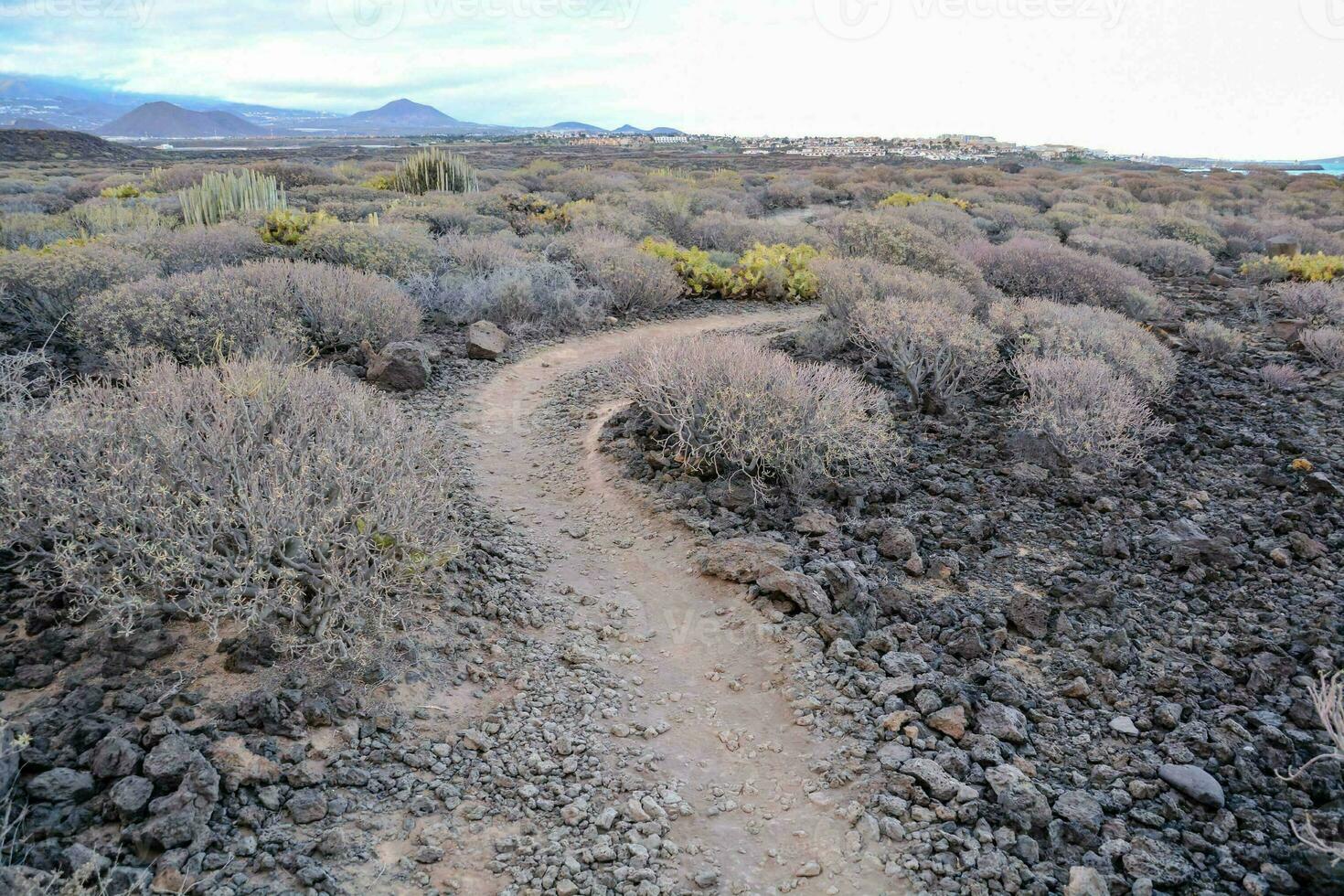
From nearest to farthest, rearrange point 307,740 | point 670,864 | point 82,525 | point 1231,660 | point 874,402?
point 670,864 < point 307,740 < point 82,525 < point 1231,660 < point 874,402

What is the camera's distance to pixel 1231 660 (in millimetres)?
3627

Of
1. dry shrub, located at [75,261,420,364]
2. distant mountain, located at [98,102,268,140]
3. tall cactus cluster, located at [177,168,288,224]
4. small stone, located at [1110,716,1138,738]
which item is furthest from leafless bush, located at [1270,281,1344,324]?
distant mountain, located at [98,102,268,140]

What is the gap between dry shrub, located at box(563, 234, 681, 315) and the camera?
989 centimetres

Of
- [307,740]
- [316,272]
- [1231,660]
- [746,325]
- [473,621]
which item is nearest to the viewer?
[307,740]

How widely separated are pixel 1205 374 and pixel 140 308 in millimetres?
9615

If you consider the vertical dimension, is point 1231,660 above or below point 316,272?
below

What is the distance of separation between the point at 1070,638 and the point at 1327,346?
6.44 metres

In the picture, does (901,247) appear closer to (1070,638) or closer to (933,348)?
(933,348)

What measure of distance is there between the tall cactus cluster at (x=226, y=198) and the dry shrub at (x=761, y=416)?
31.5 ft

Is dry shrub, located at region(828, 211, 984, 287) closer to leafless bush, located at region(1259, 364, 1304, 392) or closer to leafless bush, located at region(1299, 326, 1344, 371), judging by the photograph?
leafless bush, located at region(1259, 364, 1304, 392)

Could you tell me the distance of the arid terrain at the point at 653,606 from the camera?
2646mm

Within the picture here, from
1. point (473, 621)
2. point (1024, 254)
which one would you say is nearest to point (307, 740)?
point (473, 621)

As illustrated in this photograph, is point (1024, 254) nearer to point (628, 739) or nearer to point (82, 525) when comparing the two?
point (628, 739)

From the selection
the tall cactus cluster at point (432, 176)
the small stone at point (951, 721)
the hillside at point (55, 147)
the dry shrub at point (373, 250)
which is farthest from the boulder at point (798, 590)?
the hillside at point (55, 147)
